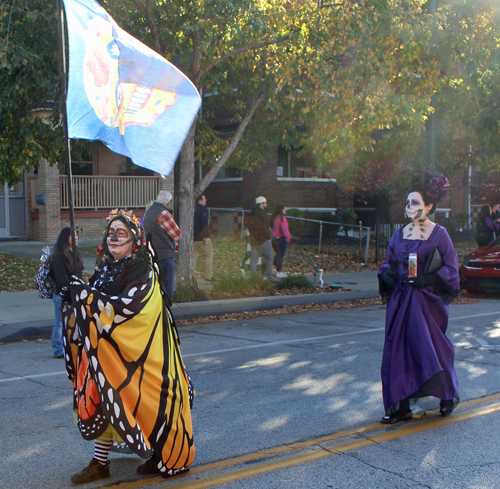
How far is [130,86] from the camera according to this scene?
12.6 feet

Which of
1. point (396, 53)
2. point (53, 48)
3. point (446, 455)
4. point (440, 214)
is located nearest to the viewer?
point (446, 455)

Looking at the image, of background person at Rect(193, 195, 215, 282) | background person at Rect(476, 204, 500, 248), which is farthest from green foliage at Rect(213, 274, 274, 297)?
background person at Rect(476, 204, 500, 248)

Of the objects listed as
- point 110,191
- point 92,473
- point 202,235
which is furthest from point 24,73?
point 110,191

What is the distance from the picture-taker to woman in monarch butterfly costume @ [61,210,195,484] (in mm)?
3607

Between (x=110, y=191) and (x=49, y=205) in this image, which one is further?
(x=110, y=191)

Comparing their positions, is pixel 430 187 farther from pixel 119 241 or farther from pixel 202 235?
pixel 202 235

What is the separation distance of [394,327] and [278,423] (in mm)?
1255

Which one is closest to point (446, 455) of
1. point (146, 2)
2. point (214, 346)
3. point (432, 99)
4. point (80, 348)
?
point (80, 348)

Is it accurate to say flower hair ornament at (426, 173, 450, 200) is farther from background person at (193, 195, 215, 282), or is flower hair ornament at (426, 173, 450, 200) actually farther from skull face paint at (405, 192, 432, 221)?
background person at (193, 195, 215, 282)

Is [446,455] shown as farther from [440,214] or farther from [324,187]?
[440,214]

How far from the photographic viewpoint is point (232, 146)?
12727 mm

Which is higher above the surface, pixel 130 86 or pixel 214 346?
pixel 130 86

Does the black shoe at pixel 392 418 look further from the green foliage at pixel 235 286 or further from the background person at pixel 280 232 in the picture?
the background person at pixel 280 232

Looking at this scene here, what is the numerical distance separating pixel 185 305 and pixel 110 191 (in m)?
11.0
